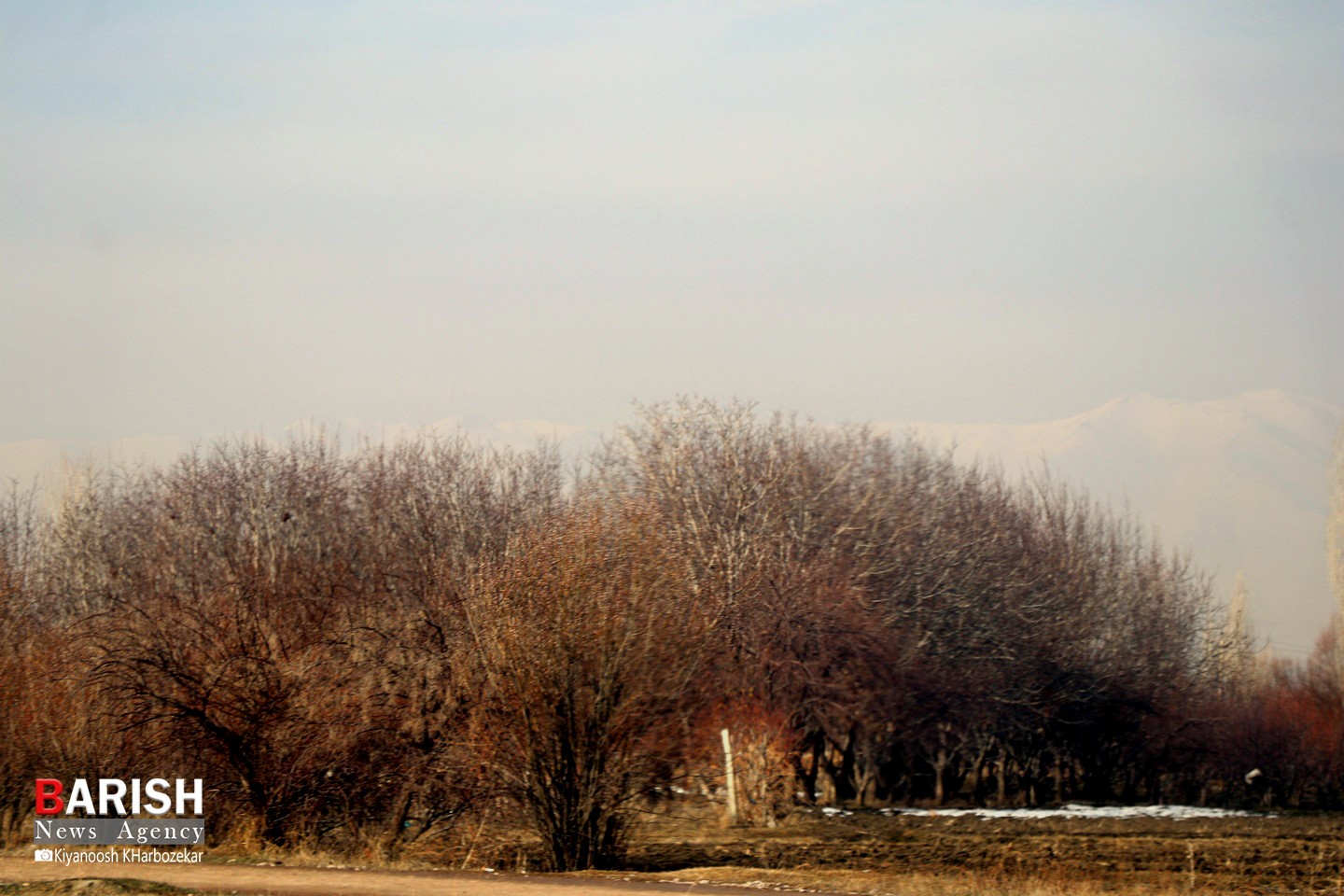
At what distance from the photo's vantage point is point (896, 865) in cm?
2245

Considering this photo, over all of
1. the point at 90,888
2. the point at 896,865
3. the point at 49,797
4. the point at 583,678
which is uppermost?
Answer: the point at 583,678

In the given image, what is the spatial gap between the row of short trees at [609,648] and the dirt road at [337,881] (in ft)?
8.87

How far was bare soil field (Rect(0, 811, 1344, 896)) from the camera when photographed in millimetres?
17484

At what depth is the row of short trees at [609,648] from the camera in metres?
20.7

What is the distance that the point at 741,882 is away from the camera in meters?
18.3

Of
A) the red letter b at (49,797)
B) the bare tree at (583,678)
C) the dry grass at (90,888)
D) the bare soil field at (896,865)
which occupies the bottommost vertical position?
the bare soil field at (896,865)

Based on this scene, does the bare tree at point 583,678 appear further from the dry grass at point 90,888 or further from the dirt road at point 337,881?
the dry grass at point 90,888

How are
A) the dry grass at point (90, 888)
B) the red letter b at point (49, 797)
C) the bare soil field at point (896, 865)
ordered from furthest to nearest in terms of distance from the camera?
the red letter b at point (49, 797), the bare soil field at point (896, 865), the dry grass at point (90, 888)

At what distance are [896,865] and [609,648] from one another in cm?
626

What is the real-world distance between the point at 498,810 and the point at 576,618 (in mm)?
3638

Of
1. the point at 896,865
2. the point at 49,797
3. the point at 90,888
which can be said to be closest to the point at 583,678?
the point at 896,865

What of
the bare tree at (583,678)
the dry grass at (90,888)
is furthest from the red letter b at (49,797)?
the bare tree at (583,678)

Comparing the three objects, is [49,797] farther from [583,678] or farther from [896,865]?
[896,865]

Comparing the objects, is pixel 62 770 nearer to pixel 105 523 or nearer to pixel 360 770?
pixel 360 770
